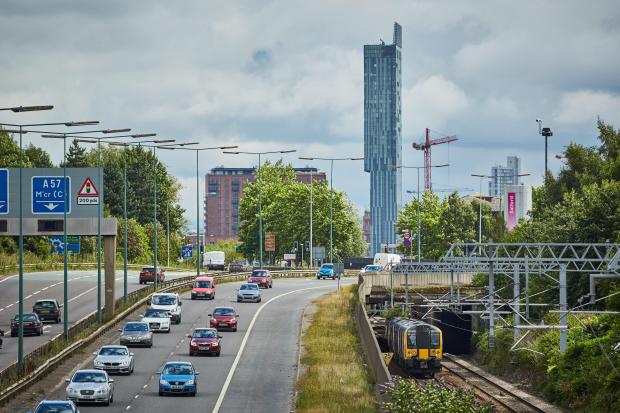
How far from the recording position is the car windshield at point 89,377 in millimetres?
48531

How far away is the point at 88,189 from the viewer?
78812 mm

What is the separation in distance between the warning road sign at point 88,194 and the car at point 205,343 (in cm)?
1487

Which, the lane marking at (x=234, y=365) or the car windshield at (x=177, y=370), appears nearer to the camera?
the lane marking at (x=234, y=365)

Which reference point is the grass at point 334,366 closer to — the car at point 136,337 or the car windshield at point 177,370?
the car windshield at point 177,370

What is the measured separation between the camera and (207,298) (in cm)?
10344

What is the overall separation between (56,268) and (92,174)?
60222 millimetres

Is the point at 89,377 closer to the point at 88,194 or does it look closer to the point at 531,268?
the point at 88,194

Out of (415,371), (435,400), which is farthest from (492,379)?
(435,400)

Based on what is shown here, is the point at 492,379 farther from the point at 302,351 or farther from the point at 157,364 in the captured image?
the point at 157,364

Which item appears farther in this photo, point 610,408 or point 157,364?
point 157,364

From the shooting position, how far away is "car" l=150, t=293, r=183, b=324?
83.6 metres

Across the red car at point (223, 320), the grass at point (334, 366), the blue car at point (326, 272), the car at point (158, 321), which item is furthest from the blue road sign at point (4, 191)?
the blue car at point (326, 272)

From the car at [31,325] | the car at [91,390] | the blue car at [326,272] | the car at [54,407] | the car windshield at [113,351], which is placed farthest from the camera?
the blue car at [326,272]

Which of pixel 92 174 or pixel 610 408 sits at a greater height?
pixel 92 174
